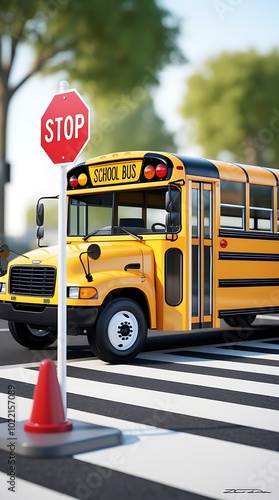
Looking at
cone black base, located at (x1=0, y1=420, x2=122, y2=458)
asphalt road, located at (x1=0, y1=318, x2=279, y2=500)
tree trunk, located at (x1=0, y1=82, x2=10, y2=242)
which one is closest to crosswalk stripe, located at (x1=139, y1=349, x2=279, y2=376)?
asphalt road, located at (x1=0, y1=318, x2=279, y2=500)

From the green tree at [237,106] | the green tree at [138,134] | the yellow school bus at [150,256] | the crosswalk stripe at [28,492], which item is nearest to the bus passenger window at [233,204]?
the yellow school bus at [150,256]

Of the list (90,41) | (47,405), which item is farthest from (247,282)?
(90,41)

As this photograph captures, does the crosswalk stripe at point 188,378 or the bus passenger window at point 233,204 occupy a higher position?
the bus passenger window at point 233,204

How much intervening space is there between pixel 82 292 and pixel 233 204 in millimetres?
2776

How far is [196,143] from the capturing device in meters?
52.8

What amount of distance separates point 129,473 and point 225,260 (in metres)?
5.88

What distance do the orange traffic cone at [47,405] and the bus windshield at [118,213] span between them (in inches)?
179

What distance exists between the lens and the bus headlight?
342 inches

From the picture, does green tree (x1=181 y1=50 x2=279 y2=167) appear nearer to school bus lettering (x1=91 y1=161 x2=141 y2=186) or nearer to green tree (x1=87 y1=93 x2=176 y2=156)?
green tree (x1=87 y1=93 x2=176 y2=156)

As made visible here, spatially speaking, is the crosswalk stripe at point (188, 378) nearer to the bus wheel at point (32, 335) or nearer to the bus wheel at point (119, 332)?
the bus wheel at point (119, 332)

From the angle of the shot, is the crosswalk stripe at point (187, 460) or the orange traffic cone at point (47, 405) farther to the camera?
the orange traffic cone at point (47, 405)

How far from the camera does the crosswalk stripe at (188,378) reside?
7.39 metres

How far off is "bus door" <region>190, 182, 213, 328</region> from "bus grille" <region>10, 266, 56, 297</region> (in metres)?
1.74

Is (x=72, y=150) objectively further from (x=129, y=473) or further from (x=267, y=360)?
(x=267, y=360)
